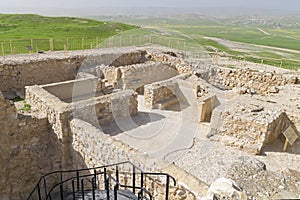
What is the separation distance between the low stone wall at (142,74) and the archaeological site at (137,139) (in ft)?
0.27

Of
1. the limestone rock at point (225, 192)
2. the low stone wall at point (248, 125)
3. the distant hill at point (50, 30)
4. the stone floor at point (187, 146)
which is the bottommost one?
the stone floor at point (187, 146)

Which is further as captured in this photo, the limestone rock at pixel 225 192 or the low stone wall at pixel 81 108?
the low stone wall at pixel 81 108

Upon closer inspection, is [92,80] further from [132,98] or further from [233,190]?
[233,190]

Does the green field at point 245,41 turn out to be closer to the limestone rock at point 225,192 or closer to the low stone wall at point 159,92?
the low stone wall at point 159,92

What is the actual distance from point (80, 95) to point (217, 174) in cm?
738

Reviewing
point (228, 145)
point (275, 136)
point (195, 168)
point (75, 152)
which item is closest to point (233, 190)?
point (195, 168)

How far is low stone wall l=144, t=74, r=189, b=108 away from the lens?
1269cm

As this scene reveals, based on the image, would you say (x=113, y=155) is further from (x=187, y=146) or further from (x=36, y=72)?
(x=36, y=72)

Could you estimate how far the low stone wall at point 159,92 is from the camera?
1269cm

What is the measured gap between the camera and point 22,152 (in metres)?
8.20

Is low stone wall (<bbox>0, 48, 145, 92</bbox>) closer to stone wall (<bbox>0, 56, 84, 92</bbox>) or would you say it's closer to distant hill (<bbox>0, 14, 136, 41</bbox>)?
stone wall (<bbox>0, 56, 84, 92</bbox>)

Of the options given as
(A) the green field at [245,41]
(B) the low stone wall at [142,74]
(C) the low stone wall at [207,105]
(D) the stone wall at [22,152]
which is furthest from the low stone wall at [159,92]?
(A) the green field at [245,41]

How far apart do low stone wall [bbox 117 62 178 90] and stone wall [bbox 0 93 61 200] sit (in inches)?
267

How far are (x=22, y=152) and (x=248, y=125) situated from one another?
7.64 m
